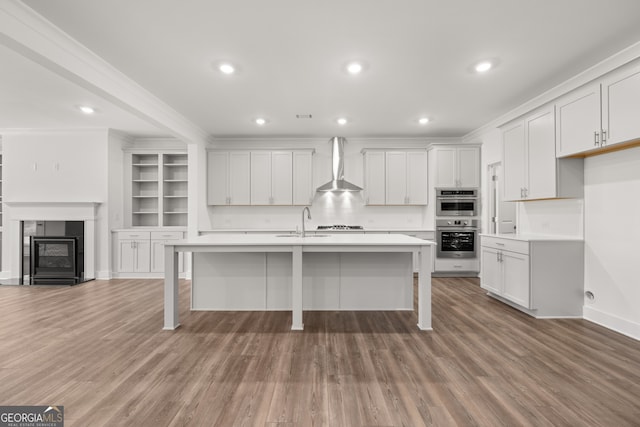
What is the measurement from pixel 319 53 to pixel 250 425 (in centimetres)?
303

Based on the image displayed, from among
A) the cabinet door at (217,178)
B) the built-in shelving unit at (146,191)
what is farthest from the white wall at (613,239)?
the built-in shelving unit at (146,191)

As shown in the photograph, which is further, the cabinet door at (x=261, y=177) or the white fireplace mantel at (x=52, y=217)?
the cabinet door at (x=261, y=177)

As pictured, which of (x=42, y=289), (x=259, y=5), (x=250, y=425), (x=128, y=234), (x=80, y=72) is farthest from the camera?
(x=128, y=234)

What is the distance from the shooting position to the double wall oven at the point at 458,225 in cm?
564

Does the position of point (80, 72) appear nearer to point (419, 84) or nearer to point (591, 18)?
point (419, 84)

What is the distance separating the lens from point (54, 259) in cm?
542

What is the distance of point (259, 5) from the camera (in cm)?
224

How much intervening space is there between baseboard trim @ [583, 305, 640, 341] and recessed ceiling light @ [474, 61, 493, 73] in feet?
9.50

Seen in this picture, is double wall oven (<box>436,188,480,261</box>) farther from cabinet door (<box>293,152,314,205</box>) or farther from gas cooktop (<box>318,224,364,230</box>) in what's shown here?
cabinet door (<box>293,152,314,205</box>)

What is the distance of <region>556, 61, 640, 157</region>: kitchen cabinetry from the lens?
8.88 feet

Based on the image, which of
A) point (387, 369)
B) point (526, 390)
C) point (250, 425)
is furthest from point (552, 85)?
point (250, 425)

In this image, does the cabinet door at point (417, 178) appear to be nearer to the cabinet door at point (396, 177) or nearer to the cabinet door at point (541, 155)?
the cabinet door at point (396, 177)

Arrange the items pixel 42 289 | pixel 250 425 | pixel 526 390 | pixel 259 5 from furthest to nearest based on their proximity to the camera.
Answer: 1. pixel 42 289
2. pixel 259 5
3. pixel 526 390
4. pixel 250 425

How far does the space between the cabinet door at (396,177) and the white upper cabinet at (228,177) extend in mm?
2785
